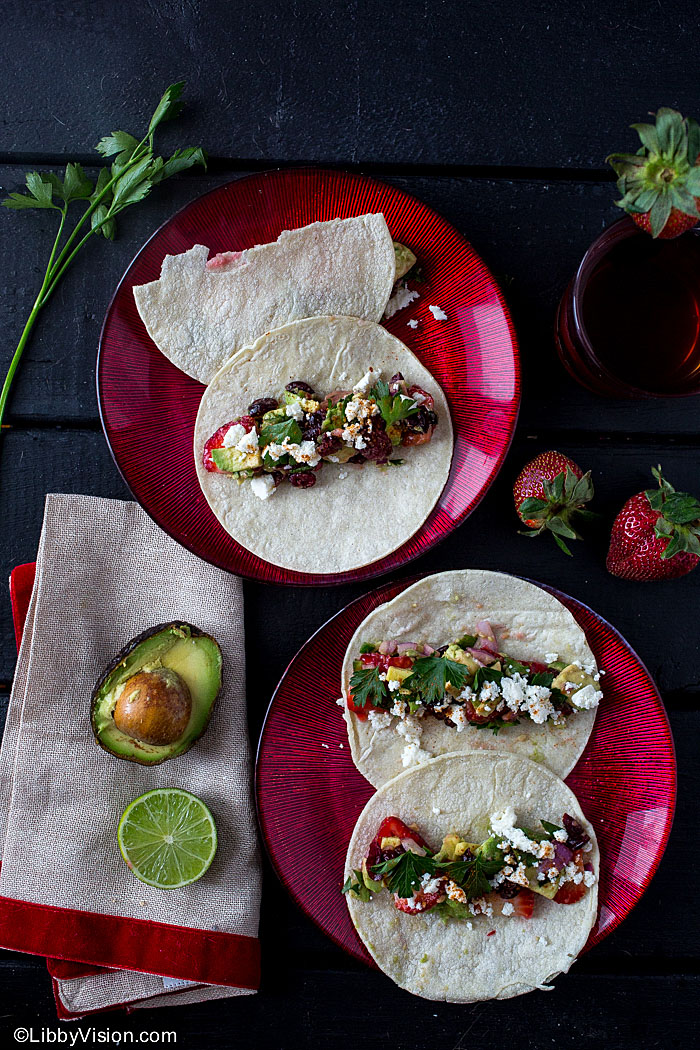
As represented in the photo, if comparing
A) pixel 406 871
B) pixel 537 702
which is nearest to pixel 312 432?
pixel 537 702

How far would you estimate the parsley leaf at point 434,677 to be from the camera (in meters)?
2.05

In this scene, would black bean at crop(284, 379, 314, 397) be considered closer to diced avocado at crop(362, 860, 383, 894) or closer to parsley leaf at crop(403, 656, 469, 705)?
parsley leaf at crop(403, 656, 469, 705)

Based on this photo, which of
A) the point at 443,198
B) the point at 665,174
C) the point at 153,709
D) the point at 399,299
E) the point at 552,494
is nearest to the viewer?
the point at 665,174

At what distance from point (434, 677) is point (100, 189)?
5.61 feet

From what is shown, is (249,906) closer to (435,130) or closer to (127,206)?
(127,206)

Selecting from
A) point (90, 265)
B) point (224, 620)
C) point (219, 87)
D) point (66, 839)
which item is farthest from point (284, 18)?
point (66, 839)

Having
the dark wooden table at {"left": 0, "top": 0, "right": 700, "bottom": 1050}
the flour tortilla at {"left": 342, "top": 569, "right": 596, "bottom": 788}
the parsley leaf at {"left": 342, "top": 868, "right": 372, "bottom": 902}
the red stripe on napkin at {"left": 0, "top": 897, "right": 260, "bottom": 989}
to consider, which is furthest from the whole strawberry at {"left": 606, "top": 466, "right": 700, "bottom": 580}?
the red stripe on napkin at {"left": 0, "top": 897, "right": 260, "bottom": 989}

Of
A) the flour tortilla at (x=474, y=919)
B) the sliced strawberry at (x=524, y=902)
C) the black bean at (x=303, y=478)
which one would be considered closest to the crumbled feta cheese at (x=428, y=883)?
the flour tortilla at (x=474, y=919)

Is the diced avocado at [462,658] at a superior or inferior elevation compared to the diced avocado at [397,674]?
superior

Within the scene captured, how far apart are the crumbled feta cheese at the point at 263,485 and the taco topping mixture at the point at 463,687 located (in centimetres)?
51

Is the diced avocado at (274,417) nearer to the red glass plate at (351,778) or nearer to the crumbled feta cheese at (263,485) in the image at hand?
the crumbled feta cheese at (263,485)

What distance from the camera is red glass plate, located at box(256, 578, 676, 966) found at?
2.15 metres

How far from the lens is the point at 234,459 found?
2117 mm

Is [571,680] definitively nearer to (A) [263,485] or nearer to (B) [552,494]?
(B) [552,494]
